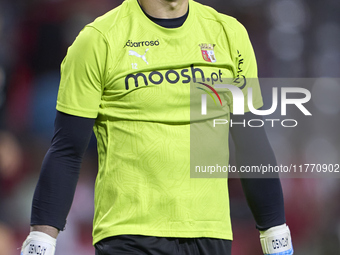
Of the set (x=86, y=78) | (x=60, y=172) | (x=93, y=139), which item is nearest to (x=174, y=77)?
(x=86, y=78)

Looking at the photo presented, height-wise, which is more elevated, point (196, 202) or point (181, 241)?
point (196, 202)

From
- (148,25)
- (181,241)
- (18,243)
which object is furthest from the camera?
(18,243)

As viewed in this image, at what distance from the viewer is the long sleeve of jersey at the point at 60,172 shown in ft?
5.32

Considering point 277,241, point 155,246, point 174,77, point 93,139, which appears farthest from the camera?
point 93,139

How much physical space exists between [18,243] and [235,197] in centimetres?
139

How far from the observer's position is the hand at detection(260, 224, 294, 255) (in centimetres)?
182

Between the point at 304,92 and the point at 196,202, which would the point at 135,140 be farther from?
the point at 304,92

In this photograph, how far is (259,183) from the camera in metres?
1.83

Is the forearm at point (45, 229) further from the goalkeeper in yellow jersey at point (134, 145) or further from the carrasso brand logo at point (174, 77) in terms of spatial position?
the carrasso brand logo at point (174, 77)

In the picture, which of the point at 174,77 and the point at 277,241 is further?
the point at 277,241

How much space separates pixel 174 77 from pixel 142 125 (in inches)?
6.9

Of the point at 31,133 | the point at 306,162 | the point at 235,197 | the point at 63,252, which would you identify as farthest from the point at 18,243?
the point at 306,162

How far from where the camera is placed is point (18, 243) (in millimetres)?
3570

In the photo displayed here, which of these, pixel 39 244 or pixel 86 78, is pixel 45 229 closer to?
pixel 39 244
